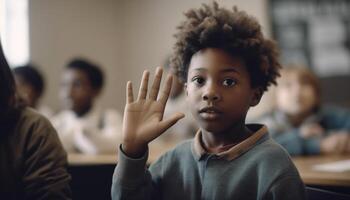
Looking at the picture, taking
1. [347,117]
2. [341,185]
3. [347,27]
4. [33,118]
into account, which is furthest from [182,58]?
[347,27]

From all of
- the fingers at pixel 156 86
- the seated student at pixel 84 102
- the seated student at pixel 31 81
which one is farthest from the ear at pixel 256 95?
the seated student at pixel 31 81

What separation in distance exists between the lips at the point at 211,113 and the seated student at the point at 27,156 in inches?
18.2

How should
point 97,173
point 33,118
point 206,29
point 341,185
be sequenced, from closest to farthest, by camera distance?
1. point 206,29
2. point 33,118
3. point 341,185
4. point 97,173

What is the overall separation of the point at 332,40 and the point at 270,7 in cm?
69

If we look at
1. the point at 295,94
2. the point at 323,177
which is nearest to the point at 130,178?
the point at 323,177

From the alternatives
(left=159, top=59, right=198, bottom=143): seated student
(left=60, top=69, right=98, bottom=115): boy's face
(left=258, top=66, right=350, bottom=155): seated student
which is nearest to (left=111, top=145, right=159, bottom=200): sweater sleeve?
(left=258, top=66, right=350, bottom=155): seated student

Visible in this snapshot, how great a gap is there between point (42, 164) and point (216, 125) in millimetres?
508

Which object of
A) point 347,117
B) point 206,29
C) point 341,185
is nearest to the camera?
point 206,29

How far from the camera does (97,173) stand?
1677 millimetres

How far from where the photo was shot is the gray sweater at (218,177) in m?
0.92

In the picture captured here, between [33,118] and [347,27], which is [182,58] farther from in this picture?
[347,27]

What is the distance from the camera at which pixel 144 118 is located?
1025 mm

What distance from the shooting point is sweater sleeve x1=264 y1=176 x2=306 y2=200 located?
901 mm

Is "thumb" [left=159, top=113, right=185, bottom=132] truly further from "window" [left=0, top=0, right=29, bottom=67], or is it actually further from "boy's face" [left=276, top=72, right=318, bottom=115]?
"window" [left=0, top=0, right=29, bottom=67]
